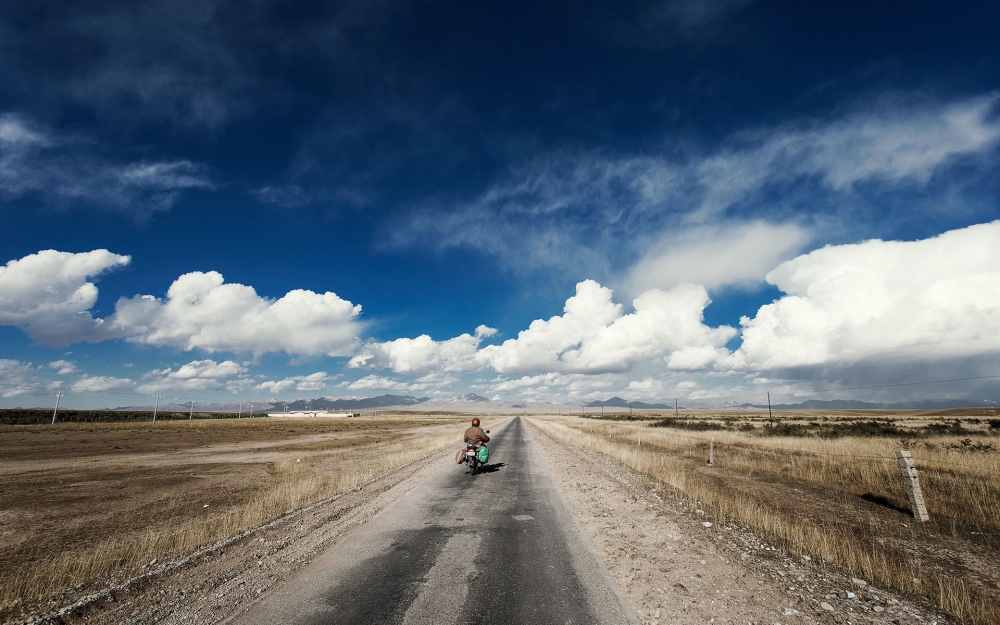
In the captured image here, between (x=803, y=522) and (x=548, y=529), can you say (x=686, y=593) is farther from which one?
(x=803, y=522)

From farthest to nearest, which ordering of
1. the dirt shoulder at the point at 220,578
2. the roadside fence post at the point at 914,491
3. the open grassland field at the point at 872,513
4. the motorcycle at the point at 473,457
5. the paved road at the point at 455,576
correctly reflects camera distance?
the motorcycle at the point at 473,457 → the roadside fence post at the point at 914,491 → the open grassland field at the point at 872,513 → the dirt shoulder at the point at 220,578 → the paved road at the point at 455,576

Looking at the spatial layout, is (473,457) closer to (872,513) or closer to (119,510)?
(119,510)

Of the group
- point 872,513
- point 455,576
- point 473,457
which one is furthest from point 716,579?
point 473,457

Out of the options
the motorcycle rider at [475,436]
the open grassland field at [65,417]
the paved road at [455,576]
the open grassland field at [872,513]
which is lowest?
the open grassland field at [65,417]

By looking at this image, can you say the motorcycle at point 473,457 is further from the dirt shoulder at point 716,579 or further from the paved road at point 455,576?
the dirt shoulder at point 716,579

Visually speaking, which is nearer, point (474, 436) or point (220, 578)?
point (220, 578)

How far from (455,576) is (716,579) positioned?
153 inches

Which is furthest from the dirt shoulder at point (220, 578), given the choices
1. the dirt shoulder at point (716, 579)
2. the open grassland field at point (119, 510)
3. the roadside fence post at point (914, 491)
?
the roadside fence post at point (914, 491)

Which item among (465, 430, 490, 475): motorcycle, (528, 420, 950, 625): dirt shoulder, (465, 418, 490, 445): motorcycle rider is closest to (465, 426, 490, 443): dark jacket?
(465, 418, 490, 445): motorcycle rider

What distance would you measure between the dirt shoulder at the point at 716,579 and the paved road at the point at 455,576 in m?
0.51

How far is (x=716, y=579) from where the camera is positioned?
6246 mm

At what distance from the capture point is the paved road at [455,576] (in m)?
4.92

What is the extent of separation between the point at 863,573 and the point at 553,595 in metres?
5.36

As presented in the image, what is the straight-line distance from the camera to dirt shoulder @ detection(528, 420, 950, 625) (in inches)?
205
